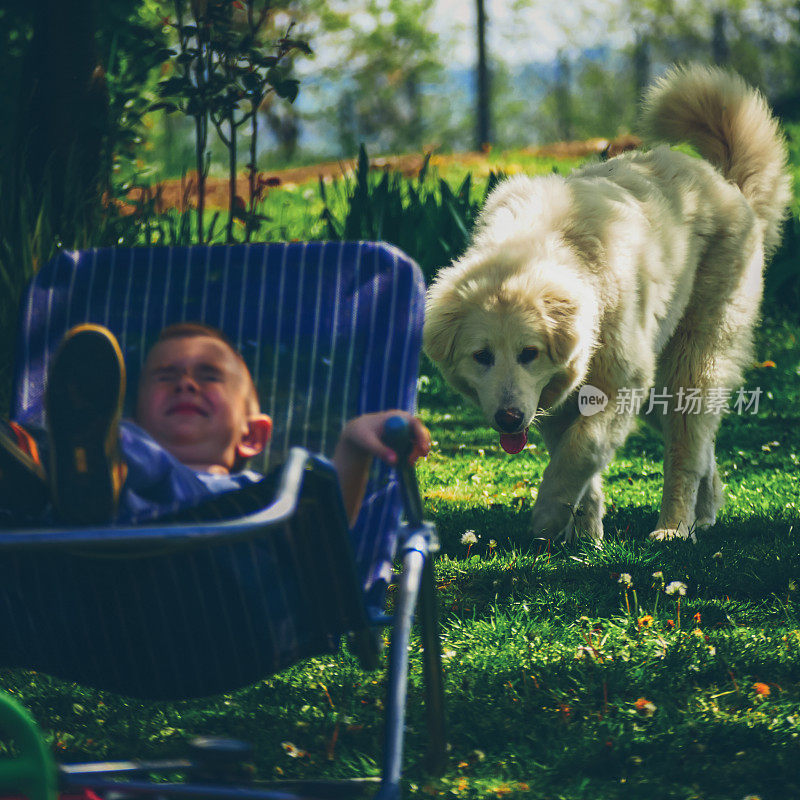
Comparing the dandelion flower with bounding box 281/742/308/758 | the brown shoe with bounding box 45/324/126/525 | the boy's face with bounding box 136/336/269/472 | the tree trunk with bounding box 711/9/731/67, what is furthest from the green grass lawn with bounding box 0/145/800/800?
the tree trunk with bounding box 711/9/731/67

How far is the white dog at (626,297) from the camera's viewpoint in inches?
167

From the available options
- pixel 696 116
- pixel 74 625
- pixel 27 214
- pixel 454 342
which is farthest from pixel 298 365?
pixel 696 116

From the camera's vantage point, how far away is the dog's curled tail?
530cm

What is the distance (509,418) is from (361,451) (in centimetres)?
164

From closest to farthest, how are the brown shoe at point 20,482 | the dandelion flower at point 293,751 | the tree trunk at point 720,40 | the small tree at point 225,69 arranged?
the brown shoe at point 20,482 < the dandelion flower at point 293,751 < the small tree at point 225,69 < the tree trunk at point 720,40

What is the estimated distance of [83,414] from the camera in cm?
192

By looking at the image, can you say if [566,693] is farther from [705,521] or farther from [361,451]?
[705,521]

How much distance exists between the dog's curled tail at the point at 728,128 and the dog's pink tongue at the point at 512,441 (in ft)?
6.70

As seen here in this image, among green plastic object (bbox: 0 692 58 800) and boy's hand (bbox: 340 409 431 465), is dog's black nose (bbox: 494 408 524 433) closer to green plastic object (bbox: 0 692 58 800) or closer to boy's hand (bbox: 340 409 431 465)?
boy's hand (bbox: 340 409 431 465)

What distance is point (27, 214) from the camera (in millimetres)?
5219

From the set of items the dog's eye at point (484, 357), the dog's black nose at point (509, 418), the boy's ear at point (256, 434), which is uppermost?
the dog's eye at point (484, 357)

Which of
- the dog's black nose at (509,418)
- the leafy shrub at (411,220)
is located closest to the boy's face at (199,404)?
the dog's black nose at (509,418)

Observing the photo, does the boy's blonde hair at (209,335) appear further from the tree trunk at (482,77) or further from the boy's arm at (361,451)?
the tree trunk at (482,77)

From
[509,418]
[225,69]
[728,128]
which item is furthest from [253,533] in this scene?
[225,69]
